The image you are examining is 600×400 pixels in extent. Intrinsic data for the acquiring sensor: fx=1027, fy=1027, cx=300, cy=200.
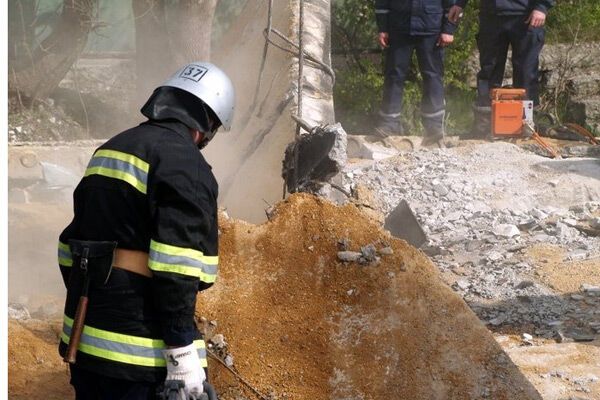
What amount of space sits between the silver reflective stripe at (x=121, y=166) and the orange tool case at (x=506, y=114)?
8458 millimetres

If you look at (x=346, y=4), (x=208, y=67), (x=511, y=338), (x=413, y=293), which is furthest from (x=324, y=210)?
(x=346, y=4)

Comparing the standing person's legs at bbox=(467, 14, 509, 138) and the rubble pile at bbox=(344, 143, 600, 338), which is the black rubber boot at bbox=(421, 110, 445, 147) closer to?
the standing person's legs at bbox=(467, 14, 509, 138)

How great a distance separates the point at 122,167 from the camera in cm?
370

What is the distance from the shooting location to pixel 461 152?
10.8 meters

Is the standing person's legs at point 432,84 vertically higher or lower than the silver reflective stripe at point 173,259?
lower

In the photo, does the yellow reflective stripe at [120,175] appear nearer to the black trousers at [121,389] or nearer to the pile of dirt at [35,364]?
the black trousers at [121,389]

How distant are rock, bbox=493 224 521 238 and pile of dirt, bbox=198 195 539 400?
2.61 meters

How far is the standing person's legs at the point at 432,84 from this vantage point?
11.9 metres

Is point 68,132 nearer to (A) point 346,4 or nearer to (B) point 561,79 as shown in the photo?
(A) point 346,4

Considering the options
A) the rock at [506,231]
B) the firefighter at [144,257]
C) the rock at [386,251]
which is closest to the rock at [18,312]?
the rock at [386,251]

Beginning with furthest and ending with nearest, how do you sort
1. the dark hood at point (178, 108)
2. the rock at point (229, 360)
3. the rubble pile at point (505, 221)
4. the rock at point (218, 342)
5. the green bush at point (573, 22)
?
the green bush at point (573, 22)
the rubble pile at point (505, 221)
the rock at point (218, 342)
the rock at point (229, 360)
the dark hood at point (178, 108)

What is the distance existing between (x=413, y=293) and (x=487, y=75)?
709 cm

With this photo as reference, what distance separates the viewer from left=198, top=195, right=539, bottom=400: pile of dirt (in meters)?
5.27

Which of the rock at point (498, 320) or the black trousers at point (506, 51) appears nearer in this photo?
the rock at point (498, 320)
